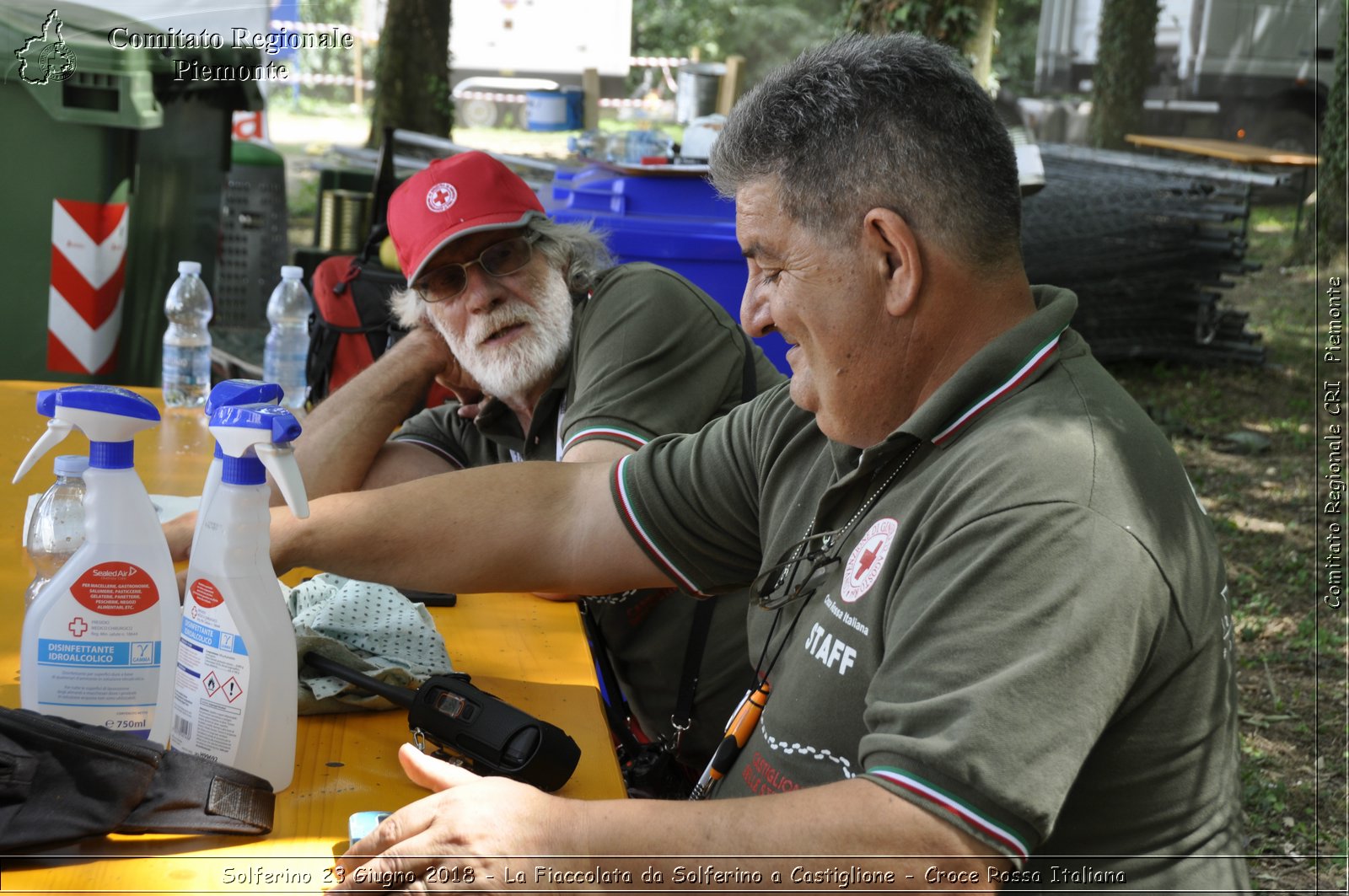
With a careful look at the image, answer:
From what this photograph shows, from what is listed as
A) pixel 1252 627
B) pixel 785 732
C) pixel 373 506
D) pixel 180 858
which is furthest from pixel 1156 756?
pixel 1252 627

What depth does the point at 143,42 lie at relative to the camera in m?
4.59

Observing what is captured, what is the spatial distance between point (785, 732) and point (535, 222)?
167 cm

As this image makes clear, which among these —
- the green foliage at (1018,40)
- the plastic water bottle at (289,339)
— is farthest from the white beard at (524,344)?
the green foliage at (1018,40)

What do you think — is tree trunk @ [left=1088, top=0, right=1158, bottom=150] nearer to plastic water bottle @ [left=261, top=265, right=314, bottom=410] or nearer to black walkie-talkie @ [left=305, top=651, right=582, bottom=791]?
plastic water bottle @ [left=261, top=265, right=314, bottom=410]

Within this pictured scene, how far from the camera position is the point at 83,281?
446 cm

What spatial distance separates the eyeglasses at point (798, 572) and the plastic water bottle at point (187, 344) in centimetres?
210

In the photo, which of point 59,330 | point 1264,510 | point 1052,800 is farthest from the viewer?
point 1264,510

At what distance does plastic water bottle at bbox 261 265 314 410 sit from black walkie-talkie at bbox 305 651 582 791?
7.60 ft

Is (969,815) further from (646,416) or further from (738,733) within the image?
(646,416)

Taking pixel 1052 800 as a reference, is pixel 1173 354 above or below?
below

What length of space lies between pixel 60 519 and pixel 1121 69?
13.5m

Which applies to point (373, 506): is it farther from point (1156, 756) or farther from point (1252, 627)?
point (1252, 627)

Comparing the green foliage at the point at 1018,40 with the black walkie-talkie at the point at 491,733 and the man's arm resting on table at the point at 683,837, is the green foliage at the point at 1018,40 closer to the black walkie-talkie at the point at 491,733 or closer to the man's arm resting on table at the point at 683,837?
the black walkie-talkie at the point at 491,733

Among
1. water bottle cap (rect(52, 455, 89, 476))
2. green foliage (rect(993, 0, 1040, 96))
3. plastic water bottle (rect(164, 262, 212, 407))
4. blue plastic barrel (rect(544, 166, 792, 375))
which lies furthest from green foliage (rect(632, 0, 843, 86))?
water bottle cap (rect(52, 455, 89, 476))
